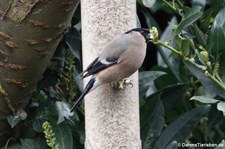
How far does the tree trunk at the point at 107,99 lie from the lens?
80.5 inches

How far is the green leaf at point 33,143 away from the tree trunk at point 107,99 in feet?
0.57

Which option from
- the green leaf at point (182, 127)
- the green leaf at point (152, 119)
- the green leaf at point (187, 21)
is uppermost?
the green leaf at point (187, 21)

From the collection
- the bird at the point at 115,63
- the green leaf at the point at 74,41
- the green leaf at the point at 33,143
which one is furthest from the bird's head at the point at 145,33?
the green leaf at the point at 33,143

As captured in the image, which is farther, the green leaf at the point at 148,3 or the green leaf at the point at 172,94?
the green leaf at the point at 172,94

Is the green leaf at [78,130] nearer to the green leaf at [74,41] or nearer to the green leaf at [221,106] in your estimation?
the green leaf at [74,41]

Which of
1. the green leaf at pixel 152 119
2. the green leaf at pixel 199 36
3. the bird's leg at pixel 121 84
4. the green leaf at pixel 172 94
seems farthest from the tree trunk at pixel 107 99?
the green leaf at pixel 172 94

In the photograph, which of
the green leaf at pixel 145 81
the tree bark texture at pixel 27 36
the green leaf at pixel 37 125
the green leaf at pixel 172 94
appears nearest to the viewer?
the tree bark texture at pixel 27 36

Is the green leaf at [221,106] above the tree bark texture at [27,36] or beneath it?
beneath

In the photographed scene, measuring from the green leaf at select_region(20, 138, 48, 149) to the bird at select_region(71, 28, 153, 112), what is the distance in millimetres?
203

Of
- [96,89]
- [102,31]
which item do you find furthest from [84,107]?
[102,31]

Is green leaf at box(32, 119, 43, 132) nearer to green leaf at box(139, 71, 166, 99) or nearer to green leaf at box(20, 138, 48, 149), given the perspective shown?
green leaf at box(20, 138, 48, 149)

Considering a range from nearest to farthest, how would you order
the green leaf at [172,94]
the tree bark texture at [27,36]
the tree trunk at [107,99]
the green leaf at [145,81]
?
1. the tree bark texture at [27,36]
2. the tree trunk at [107,99]
3. the green leaf at [145,81]
4. the green leaf at [172,94]

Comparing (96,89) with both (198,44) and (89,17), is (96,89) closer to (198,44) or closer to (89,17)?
(89,17)

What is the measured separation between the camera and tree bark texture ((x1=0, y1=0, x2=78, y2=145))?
1927mm
